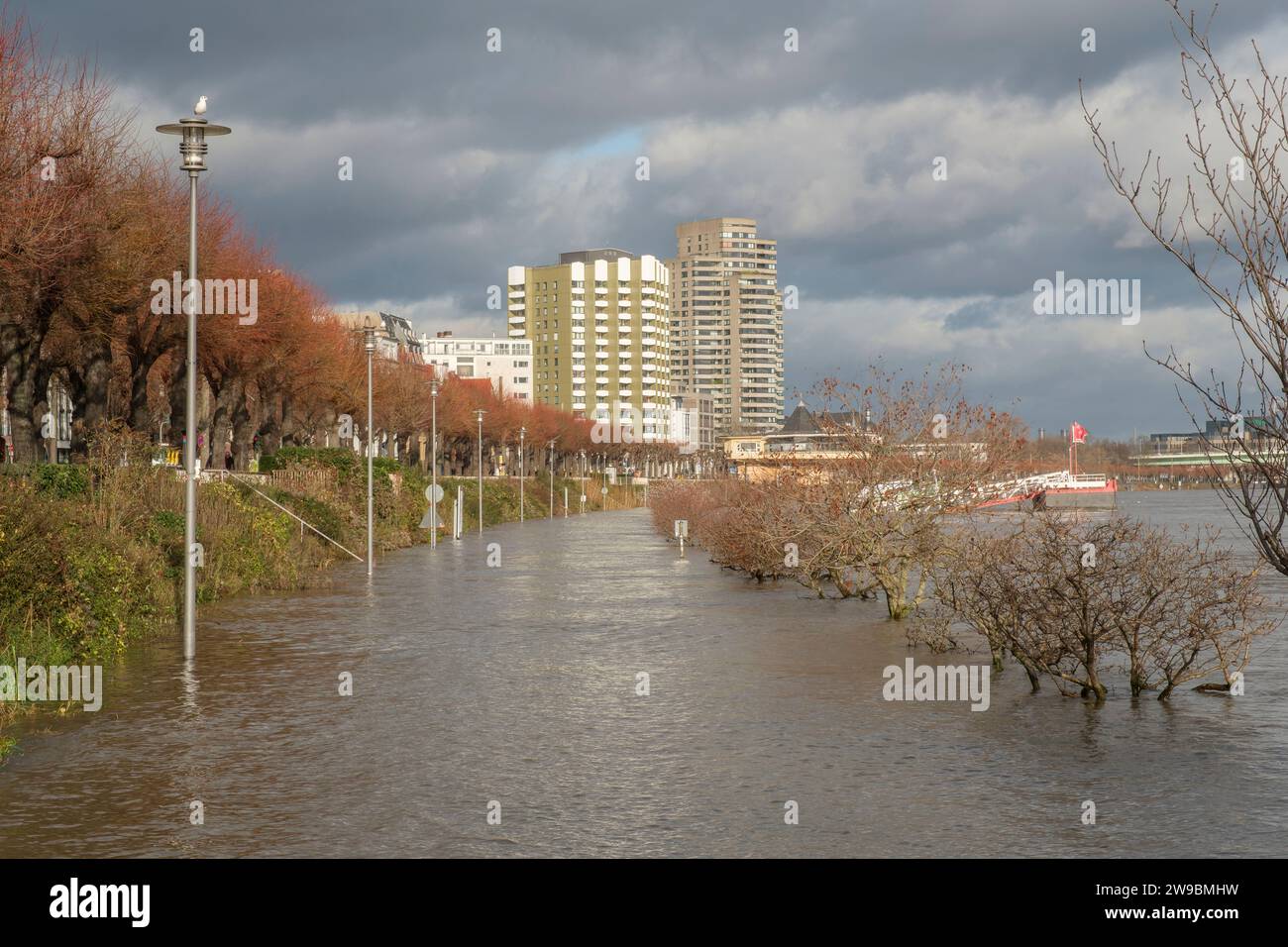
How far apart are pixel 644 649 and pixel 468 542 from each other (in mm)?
44180

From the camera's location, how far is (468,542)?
65938 millimetres

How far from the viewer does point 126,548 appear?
78.9 ft

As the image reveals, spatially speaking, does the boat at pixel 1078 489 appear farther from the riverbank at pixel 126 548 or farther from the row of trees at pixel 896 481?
the riverbank at pixel 126 548

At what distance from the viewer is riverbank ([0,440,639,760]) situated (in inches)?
706

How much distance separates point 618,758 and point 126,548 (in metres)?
14.1

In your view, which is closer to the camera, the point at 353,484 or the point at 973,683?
the point at 973,683

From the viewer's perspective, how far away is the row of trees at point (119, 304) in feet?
91.5

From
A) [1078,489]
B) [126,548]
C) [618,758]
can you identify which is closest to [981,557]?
[618,758]

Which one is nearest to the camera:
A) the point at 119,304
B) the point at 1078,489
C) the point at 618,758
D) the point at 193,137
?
the point at 618,758

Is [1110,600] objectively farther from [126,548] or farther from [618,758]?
[126,548]

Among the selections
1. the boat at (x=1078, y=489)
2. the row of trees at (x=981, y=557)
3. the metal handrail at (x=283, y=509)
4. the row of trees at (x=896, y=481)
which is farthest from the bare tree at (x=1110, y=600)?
the metal handrail at (x=283, y=509)
